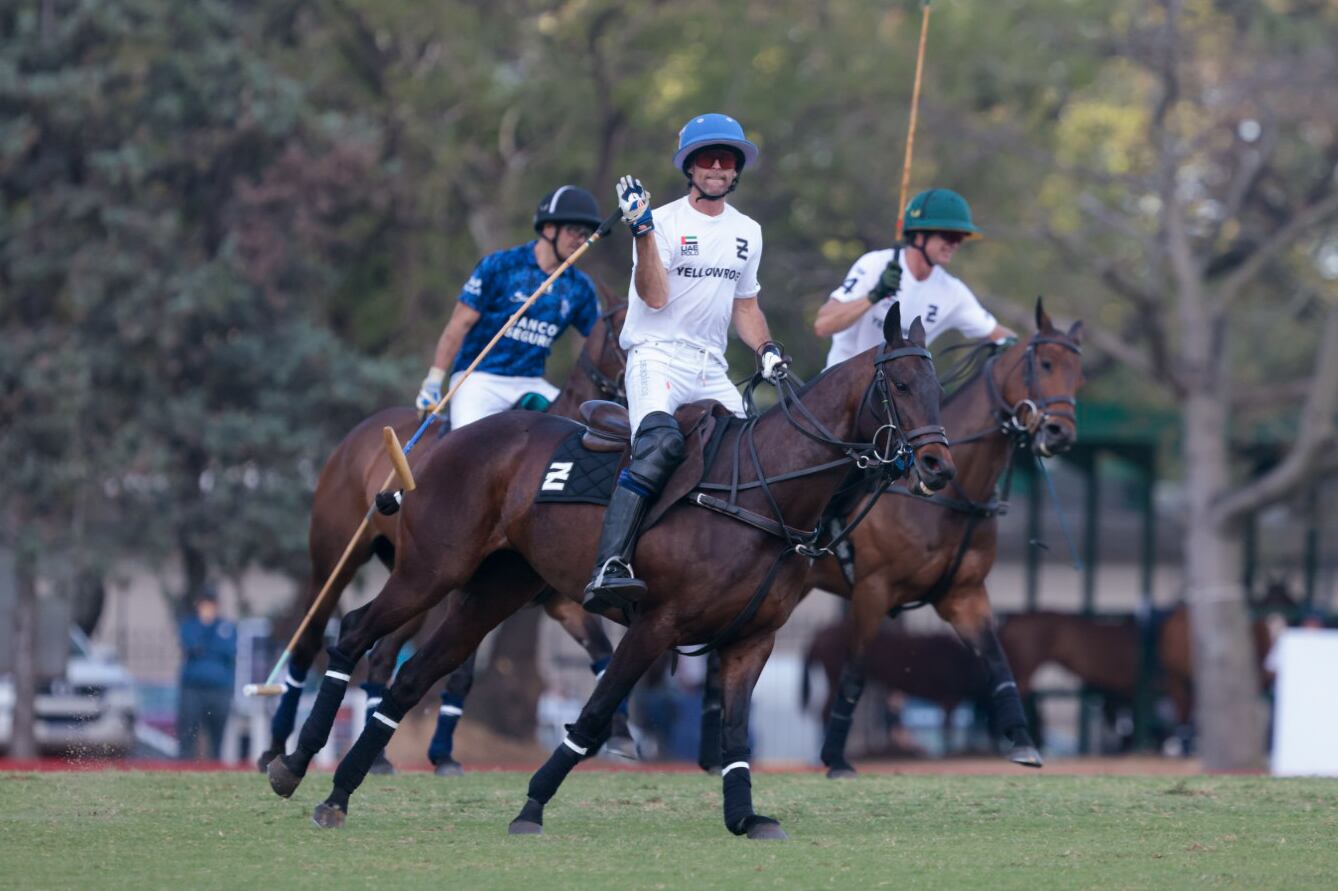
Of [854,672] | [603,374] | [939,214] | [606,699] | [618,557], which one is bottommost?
[606,699]

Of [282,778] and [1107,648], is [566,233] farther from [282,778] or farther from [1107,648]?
[1107,648]

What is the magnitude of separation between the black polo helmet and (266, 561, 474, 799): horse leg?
8.93 feet

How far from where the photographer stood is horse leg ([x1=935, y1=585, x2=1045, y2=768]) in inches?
397

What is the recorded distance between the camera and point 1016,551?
41.6 meters

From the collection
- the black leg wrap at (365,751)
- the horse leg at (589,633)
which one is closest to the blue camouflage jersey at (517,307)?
the horse leg at (589,633)

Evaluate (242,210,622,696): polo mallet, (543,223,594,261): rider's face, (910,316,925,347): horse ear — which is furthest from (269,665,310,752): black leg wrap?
(910,316,925,347): horse ear

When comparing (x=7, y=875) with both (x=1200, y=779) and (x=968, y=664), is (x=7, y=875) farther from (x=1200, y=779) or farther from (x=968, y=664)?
(x=968, y=664)

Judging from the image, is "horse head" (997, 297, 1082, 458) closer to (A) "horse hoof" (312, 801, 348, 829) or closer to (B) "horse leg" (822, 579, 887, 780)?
(B) "horse leg" (822, 579, 887, 780)

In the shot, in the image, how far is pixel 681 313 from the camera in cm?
845

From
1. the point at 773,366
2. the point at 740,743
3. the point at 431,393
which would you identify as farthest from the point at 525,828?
the point at 431,393

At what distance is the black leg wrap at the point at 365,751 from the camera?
830 cm

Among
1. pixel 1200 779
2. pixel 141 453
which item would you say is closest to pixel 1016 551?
pixel 141 453

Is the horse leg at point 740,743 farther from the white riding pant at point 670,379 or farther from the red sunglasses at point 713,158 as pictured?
the red sunglasses at point 713,158

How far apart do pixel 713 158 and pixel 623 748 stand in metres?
3.60
